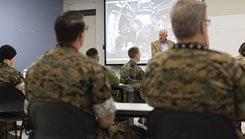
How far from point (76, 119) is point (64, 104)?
0.33ft

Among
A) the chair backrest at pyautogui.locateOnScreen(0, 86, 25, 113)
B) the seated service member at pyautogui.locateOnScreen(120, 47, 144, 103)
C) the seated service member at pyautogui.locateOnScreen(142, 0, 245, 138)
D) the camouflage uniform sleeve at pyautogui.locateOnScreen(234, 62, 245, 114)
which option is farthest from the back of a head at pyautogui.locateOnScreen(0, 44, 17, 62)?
the camouflage uniform sleeve at pyautogui.locateOnScreen(234, 62, 245, 114)

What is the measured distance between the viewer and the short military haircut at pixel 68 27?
5.58 ft

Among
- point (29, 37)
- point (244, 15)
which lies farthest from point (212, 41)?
point (29, 37)

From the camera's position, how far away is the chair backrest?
10.5ft

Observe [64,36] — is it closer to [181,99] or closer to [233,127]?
[181,99]

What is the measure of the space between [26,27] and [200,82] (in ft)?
20.4

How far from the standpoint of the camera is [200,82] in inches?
55.7

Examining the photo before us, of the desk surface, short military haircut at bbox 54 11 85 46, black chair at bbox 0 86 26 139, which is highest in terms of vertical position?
short military haircut at bbox 54 11 85 46

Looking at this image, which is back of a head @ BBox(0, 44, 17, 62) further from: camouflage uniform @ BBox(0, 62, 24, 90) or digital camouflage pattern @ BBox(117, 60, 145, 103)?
digital camouflage pattern @ BBox(117, 60, 145, 103)

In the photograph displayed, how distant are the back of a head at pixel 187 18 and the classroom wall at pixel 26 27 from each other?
5.49 m

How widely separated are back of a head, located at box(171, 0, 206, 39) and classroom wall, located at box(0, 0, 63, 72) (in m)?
5.49

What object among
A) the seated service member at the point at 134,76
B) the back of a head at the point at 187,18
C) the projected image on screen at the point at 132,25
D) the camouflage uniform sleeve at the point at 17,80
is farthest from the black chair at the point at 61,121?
the projected image on screen at the point at 132,25

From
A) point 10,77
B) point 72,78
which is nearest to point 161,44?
point 10,77

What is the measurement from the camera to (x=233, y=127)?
55.7 inches
